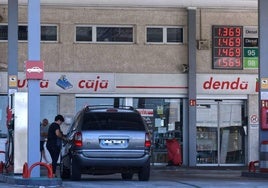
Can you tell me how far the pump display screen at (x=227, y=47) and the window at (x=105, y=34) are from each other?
3.32m

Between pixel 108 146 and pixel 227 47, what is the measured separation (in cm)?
1297

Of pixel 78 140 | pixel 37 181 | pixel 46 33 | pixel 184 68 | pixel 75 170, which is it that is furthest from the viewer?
pixel 184 68

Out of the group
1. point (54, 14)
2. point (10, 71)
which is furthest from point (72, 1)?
point (10, 71)

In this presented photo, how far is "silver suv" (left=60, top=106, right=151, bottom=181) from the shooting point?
1691cm

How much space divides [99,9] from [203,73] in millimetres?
4739

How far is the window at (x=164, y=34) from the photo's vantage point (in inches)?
1125

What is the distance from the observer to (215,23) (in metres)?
28.8

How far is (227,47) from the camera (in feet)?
94.7

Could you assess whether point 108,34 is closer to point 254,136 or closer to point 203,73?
point 203,73

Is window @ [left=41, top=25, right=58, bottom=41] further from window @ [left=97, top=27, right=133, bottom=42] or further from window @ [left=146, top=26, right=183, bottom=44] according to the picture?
window @ [left=146, top=26, right=183, bottom=44]

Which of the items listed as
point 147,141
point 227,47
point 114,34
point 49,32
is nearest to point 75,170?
point 147,141

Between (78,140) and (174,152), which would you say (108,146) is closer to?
(78,140)

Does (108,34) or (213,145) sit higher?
(108,34)

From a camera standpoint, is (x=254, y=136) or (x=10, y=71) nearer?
(x=10, y=71)
